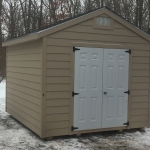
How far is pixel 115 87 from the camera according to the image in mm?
6062

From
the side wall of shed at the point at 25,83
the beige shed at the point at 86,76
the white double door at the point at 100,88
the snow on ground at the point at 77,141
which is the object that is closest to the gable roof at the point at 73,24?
the beige shed at the point at 86,76

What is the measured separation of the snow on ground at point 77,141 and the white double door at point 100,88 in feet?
0.92

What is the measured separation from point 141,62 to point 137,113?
4.01 ft

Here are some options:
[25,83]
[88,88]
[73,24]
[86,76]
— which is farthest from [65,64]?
[25,83]

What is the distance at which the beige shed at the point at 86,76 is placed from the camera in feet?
17.9

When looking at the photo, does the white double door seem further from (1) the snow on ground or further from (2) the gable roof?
(2) the gable roof

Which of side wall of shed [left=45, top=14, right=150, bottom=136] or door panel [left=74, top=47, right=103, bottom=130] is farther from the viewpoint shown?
door panel [left=74, top=47, right=103, bottom=130]

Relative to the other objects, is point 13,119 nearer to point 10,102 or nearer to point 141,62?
point 10,102

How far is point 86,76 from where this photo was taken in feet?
18.9

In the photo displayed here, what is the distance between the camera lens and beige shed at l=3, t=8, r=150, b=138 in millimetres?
5461

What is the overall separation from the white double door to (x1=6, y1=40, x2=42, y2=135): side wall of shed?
813 millimetres

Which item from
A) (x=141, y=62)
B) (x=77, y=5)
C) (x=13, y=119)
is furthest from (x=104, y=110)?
(x=77, y=5)

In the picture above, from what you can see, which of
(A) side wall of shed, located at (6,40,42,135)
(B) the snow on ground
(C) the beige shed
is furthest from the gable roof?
(B) the snow on ground

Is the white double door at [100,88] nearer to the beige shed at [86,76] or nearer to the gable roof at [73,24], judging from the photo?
the beige shed at [86,76]
